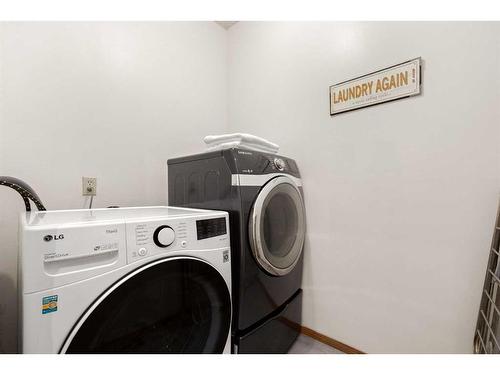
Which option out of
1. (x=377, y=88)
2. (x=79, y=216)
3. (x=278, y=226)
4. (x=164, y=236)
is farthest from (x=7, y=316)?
(x=377, y=88)

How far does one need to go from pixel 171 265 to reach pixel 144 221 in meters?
0.16

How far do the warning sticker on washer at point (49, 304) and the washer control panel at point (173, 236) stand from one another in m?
0.17

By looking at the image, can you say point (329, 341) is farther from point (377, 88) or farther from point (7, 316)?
point (7, 316)

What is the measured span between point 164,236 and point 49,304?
30 centimetres

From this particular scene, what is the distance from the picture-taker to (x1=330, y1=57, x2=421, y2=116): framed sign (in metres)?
1.15

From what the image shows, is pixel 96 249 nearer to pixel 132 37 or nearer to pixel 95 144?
pixel 95 144

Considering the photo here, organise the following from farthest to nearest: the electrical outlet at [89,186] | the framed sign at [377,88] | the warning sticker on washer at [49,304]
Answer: the electrical outlet at [89,186]
the framed sign at [377,88]
the warning sticker on washer at [49,304]

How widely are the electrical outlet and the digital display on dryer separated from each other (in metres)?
0.81

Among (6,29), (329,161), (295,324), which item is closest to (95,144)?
(6,29)

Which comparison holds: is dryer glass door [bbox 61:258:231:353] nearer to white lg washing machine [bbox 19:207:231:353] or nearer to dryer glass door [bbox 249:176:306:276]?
white lg washing machine [bbox 19:207:231:353]

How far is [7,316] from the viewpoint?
1.09 m

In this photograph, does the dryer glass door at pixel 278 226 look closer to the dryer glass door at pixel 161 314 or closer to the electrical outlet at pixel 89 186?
the dryer glass door at pixel 161 314

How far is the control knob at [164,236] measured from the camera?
0.74 metres

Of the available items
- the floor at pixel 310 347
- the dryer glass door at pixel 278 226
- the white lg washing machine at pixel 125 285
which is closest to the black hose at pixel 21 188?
the white lg washing machine at pixel 125 285
